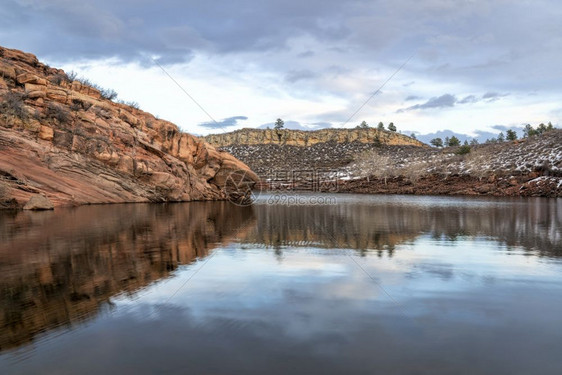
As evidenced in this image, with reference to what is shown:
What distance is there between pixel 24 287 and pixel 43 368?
3372mm

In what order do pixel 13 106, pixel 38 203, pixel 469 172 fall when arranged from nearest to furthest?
pixel 38 203 < pixel 13 106 < pixel 469 172

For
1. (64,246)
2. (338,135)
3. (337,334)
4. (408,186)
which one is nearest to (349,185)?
(408,186)

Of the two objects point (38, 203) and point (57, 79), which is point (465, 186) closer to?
point (57, 79)

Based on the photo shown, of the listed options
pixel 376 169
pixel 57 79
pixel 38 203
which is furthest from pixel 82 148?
pixel 376 169

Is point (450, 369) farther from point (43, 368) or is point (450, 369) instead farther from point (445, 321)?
point (43, 368)

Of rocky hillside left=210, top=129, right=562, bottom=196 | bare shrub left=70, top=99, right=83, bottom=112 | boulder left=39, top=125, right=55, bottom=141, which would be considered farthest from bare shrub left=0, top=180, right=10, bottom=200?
rocky hillside left=210, top=129, right=562, bottom=196

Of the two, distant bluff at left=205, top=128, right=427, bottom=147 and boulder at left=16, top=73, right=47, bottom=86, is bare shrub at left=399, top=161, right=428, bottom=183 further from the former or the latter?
distant bluff at left=205, top=128, right=427, bottom=147

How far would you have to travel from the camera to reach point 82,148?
29.9 m

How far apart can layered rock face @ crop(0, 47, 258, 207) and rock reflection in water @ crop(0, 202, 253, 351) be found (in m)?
9.80

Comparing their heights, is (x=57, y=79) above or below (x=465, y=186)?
above

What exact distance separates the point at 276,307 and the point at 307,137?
150 meters

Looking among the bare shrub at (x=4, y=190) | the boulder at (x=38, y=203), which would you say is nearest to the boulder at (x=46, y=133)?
the bare shrub at (x=4, y=190)

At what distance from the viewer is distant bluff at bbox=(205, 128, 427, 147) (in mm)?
147375

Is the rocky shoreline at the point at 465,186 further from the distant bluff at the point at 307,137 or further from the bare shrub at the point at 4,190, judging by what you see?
the distant bluff at the point at 307,137
